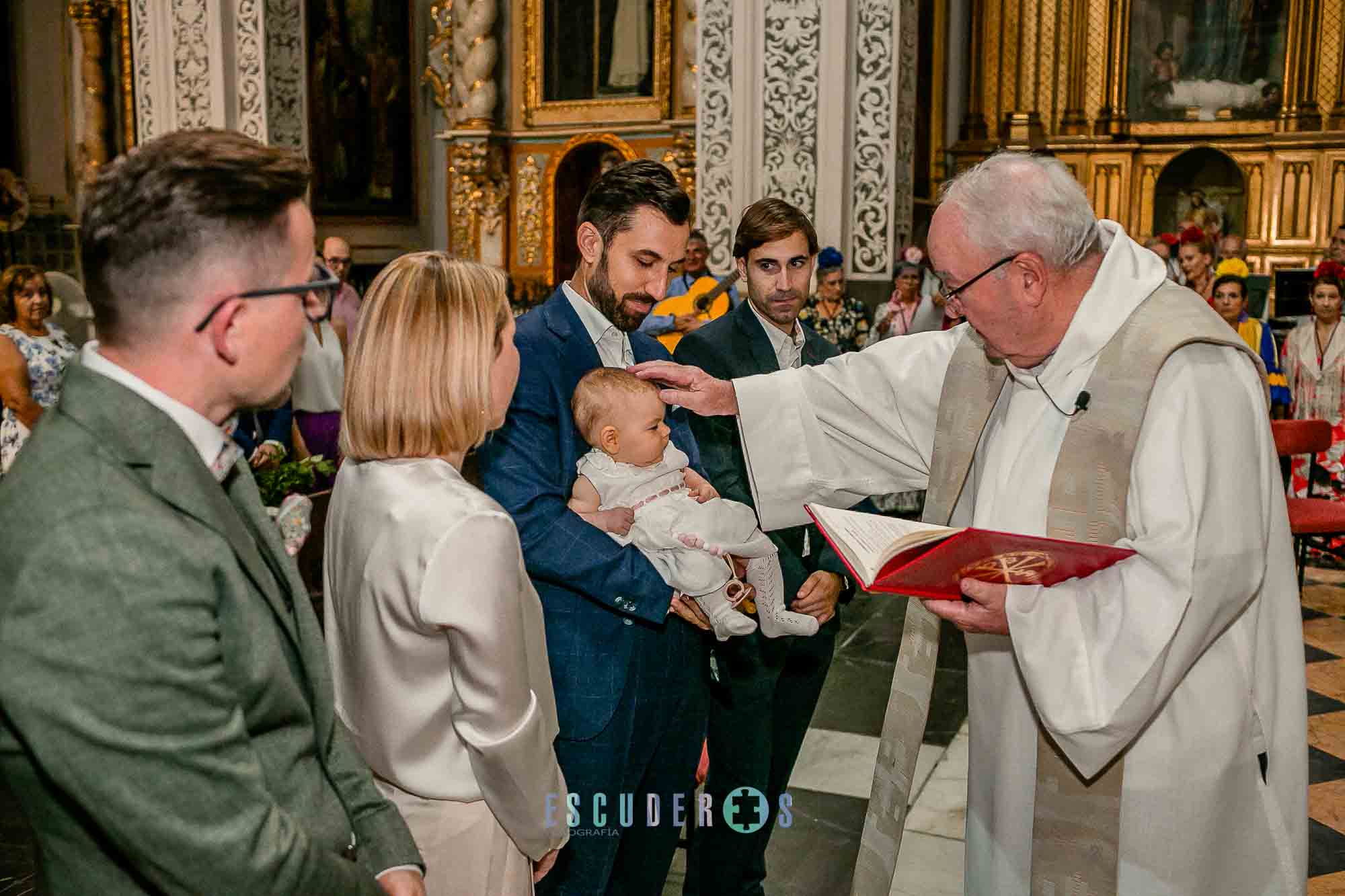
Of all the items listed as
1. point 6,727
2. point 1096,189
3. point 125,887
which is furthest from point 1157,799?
point 1096,189

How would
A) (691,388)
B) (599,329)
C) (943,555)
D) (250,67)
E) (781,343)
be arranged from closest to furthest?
(943,555) < (599,329) < (691,388) < (781,343) < (250,67)

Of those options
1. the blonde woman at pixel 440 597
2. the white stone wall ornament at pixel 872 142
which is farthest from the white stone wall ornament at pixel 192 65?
the blonde woman at pixel 440 597

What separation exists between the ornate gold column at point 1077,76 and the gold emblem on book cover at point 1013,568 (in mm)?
10998

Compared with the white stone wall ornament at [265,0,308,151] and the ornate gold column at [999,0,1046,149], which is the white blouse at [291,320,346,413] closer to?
the white stone wall ornament at [265,0,308,151]

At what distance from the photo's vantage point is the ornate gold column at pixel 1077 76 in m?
11.8

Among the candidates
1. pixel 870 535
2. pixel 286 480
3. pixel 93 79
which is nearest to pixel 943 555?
pixel 870 535

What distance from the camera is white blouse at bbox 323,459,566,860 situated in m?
1.61

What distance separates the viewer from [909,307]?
26.3ft

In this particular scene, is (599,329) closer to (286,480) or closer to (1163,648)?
(1163,648)

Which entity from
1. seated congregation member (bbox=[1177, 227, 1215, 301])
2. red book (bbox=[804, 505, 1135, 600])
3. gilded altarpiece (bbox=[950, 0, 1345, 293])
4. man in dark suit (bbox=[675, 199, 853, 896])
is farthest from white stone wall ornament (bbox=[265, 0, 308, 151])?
red book (bbox=[804, 505, 1135, 600])

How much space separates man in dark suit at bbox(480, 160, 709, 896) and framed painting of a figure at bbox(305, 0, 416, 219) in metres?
8.64

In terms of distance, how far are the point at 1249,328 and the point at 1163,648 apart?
619cm

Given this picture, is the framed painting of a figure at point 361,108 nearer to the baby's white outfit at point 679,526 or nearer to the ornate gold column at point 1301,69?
the ornate gold column at point 1301,69

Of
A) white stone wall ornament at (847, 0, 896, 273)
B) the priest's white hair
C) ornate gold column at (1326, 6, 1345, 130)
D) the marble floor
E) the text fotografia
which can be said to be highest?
ornate gold column at (1326, 6, 1345, 130)
